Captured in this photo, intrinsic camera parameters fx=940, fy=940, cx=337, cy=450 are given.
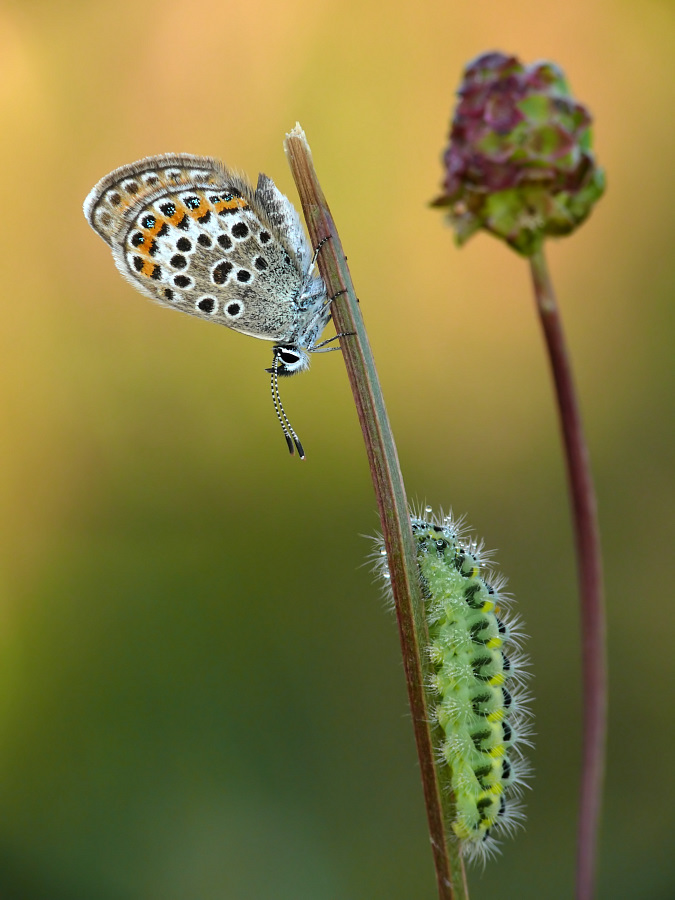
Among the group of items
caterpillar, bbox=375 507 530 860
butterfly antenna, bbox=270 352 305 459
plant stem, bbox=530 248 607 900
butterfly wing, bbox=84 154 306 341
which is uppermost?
butterfly wing, bbox=84 154 306 341

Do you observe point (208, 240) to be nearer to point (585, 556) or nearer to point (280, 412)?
point (280, 412)

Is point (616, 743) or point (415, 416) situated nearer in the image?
point (616, 743)

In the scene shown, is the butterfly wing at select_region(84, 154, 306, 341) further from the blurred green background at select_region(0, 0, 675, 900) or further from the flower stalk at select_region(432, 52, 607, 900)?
the blurred green background at select_region(0, 0, 675, 900)

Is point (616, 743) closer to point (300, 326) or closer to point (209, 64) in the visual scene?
point (300, 326)

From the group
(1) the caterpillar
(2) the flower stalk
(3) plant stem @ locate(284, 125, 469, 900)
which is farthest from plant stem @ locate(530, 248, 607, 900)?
(1) the caterpillar

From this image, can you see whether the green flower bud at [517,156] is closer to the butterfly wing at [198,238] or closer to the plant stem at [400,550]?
the plant stem at [400,550]

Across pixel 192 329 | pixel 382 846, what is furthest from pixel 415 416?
pixel 382 846
